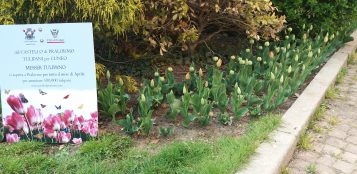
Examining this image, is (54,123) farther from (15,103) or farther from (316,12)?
(316,12)

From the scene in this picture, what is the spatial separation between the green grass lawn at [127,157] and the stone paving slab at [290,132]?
8 centimetres

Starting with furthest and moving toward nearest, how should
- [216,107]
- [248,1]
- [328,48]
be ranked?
[328,48]
[248,1]
[216,107]

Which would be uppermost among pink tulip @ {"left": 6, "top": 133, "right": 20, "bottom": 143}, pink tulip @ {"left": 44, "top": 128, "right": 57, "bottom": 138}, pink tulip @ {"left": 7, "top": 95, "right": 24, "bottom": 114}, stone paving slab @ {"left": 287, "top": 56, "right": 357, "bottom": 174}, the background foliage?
the background foliage

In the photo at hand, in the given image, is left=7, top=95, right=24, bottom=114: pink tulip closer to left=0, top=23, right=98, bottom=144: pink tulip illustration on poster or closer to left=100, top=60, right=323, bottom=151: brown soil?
left=0, top=23, right=98, bottom=144: pink tulip illustration on poster

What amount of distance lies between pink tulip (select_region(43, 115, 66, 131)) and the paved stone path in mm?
1792

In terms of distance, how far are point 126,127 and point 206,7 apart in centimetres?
181

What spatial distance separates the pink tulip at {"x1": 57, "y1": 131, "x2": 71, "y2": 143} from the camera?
3.43 metres

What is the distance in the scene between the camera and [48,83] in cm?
334

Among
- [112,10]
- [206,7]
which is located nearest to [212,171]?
[112,10]

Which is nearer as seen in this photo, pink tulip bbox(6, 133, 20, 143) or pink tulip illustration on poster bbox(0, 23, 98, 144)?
pink tulip illustration on poster bbox(0, 23, 98, 144)

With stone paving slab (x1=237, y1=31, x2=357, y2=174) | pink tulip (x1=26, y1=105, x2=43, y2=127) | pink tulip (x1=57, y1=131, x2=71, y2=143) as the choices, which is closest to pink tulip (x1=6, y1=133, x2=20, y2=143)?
pink tulip (x1=26, y1=105, x2=43, y2=127)

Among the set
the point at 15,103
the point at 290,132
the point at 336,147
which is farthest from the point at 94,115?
the point at 336,147

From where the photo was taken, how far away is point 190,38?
449 cm

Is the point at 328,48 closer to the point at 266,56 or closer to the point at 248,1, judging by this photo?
the point at 266,56
